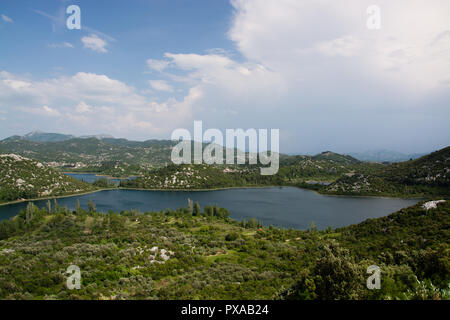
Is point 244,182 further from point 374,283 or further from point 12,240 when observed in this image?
point 374,283

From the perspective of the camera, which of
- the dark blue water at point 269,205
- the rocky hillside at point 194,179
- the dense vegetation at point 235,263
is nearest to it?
the dense vegetation at point 235,263

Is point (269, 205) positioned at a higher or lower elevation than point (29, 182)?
lower

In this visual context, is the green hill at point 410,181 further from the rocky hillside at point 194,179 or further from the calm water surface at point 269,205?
the rocky hillside at point 194,179

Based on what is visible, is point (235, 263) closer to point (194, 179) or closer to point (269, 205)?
point (269, 205)

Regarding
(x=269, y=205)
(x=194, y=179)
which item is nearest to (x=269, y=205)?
(x=269, y=205)

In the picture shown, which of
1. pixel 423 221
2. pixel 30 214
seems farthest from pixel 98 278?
pixel 30 214

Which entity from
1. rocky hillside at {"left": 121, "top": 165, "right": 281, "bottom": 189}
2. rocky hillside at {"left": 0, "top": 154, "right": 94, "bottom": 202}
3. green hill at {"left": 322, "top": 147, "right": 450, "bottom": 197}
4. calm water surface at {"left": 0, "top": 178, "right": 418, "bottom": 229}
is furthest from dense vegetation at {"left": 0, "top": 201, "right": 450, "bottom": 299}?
rocky hillside at {"left": 121, "top": 165, "right": 281, "bottom": 189}

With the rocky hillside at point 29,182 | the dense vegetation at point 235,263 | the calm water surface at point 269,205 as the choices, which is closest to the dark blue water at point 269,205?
the calm water surface at point 269,205
